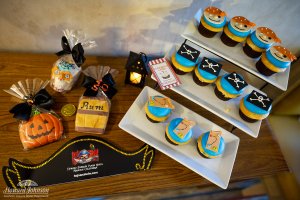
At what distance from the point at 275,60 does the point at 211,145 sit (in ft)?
1.47

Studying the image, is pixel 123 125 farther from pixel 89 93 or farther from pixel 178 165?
pixel 178 165

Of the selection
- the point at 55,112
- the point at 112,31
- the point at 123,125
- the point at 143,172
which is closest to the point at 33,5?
the point at 112,31

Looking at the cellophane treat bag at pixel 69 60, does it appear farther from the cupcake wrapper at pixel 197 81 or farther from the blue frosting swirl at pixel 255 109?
the blue frosting swirl at pixel 255 109

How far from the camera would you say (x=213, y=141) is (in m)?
1.08

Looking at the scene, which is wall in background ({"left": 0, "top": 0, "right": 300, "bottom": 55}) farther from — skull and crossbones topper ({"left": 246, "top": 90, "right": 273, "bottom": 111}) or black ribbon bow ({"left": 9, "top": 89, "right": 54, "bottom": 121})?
skull and crossbones topper ({"left": 246, "top": 90, "right": 273, "bottom": 111})

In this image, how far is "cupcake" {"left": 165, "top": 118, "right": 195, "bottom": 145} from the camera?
107cm

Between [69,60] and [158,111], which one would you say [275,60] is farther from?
[69,60]

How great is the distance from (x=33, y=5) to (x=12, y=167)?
2.32 ft

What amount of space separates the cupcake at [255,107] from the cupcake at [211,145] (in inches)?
6.1

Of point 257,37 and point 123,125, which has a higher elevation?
point 257,37

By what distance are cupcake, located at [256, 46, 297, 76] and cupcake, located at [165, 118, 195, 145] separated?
0.39m

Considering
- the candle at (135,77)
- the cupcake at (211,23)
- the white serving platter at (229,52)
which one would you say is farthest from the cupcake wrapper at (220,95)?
the candle at (135,77)

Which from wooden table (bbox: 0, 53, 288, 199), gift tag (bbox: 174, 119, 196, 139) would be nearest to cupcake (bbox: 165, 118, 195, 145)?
gift tag (bbox: 174, 119, 196, 139)

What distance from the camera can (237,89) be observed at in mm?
984
